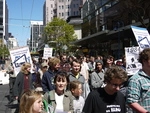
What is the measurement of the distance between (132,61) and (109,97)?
3799mm

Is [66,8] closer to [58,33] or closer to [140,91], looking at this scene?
[58,33]

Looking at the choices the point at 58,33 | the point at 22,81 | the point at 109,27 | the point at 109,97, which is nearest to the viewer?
the point at 109,97

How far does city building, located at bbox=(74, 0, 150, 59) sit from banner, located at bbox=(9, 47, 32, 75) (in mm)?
17283

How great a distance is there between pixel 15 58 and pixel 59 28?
6126 centimetres

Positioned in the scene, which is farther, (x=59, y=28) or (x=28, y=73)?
(x=59, y=28)

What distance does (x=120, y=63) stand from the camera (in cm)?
967

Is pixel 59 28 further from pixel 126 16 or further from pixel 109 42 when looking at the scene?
pixel 126 16

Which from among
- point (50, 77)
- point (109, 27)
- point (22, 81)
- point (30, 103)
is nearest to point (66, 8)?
point (109, 27)

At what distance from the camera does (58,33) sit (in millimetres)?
72250

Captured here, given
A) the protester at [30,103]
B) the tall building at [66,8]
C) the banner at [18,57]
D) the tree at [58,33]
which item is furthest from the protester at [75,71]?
the tall building at [66,8]

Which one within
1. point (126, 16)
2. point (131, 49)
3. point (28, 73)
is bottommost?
point (28, 73)

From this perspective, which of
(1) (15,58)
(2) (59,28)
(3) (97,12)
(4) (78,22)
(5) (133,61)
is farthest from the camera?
(4) (78,22)

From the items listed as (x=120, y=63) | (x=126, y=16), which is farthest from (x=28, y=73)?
(x=126, y=16)

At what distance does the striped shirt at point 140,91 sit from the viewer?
12.6 ft
